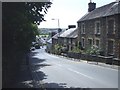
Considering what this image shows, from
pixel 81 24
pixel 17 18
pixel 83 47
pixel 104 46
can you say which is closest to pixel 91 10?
pixel 81 24

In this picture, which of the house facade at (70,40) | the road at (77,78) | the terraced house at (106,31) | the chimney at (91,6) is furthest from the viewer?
the house facade at (70,40)

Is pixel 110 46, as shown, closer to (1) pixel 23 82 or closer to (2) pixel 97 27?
(2) pixel 97 27

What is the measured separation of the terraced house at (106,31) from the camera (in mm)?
39438

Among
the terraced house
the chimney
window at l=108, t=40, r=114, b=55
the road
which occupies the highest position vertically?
the chimney

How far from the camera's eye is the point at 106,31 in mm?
43219

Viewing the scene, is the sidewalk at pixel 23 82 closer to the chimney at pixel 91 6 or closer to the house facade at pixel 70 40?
the chimney at pixel 91 6

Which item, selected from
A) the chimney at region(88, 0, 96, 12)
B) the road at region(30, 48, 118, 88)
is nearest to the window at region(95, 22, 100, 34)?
the chimney at region(88, 0, 96, 12)

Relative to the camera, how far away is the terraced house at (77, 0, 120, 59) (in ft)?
129

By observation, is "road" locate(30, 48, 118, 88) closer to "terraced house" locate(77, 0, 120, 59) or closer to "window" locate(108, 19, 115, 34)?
"terraced house" locate(77, 0, 120, 59)

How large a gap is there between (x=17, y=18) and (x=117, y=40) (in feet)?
94.9

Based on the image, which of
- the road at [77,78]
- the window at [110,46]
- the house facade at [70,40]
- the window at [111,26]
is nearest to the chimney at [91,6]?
the house facade at [70,40]

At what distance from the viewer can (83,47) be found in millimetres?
57344

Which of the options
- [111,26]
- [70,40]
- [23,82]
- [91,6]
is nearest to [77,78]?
[23,82]

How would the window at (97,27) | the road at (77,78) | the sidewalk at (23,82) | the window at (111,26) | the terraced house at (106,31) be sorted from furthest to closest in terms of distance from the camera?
the window at (97,27), the window at (111,26), the terraced house at (106,31), the road at (77,78), the sidewalk at (23,82)
